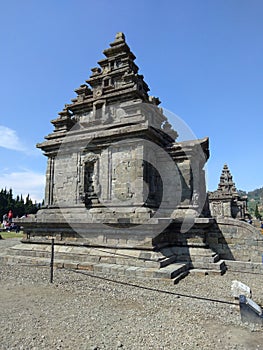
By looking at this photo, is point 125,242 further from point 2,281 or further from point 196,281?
point 2,281

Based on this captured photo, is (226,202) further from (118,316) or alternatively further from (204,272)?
(118,316)

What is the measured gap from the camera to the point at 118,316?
5.01 m

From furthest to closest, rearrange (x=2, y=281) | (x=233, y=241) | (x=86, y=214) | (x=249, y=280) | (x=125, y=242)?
(x=86, y=214) < (x=233, y=241) < (x=125, y=242) < (x=249, y=280) < (x=2, y=281)

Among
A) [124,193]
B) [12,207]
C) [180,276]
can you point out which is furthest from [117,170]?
[12,207]

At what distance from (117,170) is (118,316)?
7.22 m

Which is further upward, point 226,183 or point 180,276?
point 226,183

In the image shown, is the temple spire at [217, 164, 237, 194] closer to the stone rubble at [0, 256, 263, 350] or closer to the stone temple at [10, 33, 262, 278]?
the stone temple at [10, 33, 262, 278]

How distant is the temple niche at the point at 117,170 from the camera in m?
10.1

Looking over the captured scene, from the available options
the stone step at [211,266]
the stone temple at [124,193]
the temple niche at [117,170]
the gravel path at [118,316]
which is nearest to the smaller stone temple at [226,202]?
the stone temple at [124,193]

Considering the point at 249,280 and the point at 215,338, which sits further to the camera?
the point at 249,280

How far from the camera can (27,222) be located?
11492 millimetres

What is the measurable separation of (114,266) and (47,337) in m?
4.54

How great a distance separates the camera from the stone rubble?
158 inches

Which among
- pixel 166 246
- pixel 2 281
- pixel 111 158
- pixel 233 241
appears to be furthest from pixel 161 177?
pixel 2 281
